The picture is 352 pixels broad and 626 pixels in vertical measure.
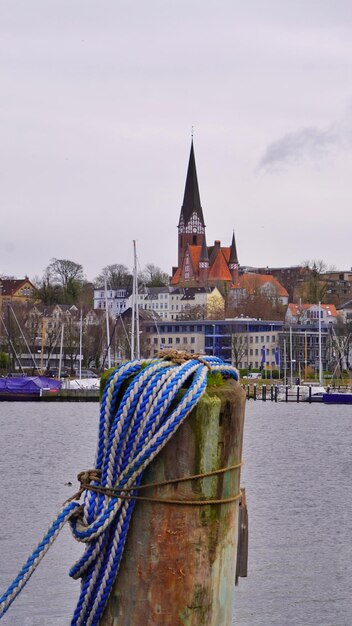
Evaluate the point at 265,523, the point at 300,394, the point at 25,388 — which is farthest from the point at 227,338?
the point at 265,523

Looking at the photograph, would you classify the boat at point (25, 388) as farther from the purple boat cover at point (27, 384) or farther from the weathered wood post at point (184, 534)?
the weathered wood post at point (184, 534)

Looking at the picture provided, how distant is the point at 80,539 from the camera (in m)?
5.65

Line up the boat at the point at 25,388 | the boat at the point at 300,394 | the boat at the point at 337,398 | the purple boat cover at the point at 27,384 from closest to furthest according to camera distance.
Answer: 1. the boat at the point at 337,398
2. the purple boat cover at the point at 27,384
3. the boat at the point at 25,388
4. the boat at the point at 300,394

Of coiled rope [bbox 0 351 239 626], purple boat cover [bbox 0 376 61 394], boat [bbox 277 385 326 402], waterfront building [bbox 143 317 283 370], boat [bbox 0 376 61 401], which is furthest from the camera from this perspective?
waterfront building [bbox 143 317 283 370]

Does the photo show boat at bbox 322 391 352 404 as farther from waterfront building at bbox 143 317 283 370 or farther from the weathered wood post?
the weathered wood post

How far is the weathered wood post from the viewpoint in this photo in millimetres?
5473

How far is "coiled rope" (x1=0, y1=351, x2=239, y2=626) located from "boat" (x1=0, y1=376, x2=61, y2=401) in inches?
4002

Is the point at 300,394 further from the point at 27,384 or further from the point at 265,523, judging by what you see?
the point at 265,523

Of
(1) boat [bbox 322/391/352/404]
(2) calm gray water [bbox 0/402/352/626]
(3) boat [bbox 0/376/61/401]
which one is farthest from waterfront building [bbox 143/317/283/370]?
(2) calm gray water [bbox 0/402/352/626]

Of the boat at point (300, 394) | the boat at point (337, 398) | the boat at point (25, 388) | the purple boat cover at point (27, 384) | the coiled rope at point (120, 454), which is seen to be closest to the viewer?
the coiled rope at point (120, 454)

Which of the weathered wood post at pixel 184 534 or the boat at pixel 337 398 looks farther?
the boat at pixel 337 398

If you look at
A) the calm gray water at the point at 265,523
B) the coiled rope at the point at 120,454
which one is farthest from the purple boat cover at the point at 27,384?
the coiled rope at the point at 120,454

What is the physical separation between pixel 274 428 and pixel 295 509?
4486 centimetres

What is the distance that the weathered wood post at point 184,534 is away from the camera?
18.0ft
